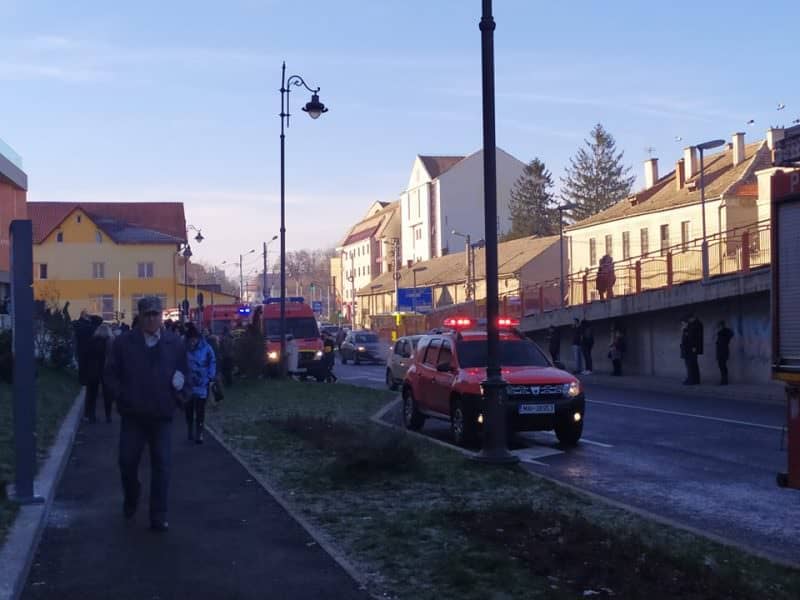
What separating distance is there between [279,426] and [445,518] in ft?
26.4

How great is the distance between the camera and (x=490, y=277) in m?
13.1

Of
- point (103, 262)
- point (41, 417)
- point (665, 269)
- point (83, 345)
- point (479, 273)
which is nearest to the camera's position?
point (41, 417)

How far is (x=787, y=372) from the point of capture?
26.6 feet

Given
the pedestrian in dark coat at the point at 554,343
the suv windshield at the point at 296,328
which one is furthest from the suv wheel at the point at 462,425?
the pedestrian in dark coat at the point at 554,343

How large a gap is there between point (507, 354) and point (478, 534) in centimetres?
977

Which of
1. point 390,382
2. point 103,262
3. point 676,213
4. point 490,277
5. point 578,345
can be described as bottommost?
point 390,382

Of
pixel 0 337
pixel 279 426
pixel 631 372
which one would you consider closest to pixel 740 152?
pixel 631 372

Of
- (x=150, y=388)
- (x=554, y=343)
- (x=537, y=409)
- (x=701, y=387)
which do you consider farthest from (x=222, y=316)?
(x=150, y=388)

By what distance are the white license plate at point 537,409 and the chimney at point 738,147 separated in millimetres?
42712

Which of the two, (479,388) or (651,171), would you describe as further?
(651,171)

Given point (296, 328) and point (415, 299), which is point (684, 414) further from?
point (415, 299)

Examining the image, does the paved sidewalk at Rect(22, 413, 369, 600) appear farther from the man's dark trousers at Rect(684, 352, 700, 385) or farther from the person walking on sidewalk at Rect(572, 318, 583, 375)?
the person walking on sidewalk at Rect(572, 318, 583, 375)

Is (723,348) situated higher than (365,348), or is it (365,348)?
(723,348)

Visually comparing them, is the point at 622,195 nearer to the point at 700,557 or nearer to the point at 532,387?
the point at 532,387
